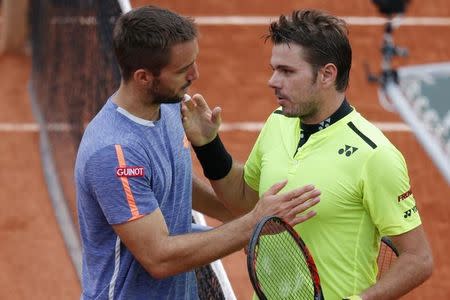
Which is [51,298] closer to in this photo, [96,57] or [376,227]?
[96,57]

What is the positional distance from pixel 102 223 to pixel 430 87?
483 cm

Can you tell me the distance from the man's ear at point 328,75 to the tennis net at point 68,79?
177 cm

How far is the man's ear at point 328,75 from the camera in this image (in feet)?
15.8

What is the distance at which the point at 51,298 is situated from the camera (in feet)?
27.8

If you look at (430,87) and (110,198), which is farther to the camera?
(430,87)

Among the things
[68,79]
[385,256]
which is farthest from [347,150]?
[68,79]

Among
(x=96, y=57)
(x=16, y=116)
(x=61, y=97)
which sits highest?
(x=96, y=57)

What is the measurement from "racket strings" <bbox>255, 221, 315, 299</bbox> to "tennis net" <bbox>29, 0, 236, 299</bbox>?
1686 millimetres

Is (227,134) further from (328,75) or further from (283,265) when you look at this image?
(283,265)

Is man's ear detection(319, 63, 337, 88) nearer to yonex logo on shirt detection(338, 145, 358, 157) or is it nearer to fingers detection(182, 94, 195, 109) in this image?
yonex logo on shirt detection(338, 145, 358, 157)

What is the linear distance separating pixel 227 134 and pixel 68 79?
6.46 ft

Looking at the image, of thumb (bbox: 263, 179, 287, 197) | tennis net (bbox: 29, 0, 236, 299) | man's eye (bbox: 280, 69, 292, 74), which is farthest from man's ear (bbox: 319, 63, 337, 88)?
tennis net (bbox: 29, 0, 236, 299)

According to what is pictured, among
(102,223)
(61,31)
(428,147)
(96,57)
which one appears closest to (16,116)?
(61,31)

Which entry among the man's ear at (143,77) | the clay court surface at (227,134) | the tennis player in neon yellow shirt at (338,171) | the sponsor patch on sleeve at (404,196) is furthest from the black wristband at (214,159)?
the clay court surface at (227,134)
